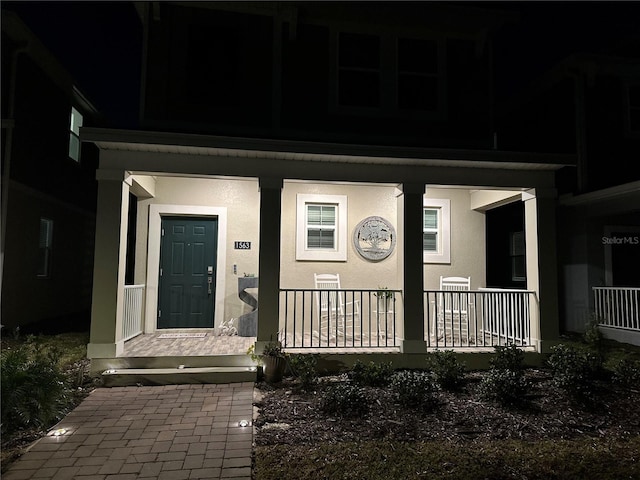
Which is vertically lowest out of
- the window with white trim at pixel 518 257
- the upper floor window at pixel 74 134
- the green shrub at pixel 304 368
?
the green shrub at pixel 304 368

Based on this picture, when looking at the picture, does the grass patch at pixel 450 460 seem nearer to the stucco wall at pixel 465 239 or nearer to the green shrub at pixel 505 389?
the green shrub at pixel 505 389

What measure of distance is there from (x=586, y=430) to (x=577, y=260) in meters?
5.38

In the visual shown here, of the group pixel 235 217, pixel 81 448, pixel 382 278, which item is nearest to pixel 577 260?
pixel 382 278

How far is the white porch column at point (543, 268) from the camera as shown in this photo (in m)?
6.21

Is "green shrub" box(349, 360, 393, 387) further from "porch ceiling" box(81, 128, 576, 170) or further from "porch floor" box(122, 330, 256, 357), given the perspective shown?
"porch ceiling" box(81, 128, 576, 170)

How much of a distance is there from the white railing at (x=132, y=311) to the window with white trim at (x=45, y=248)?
10.3 feet

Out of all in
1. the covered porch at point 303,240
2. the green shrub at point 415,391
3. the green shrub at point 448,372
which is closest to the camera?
the green shrub at point 415,391

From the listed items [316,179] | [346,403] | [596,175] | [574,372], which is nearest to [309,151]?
[316,179]

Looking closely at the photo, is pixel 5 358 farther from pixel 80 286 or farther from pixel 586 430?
pixel 80 286

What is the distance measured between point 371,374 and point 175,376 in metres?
2.54

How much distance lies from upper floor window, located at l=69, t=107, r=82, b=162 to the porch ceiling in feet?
17.9

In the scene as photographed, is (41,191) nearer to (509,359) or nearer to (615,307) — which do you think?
(509,359)

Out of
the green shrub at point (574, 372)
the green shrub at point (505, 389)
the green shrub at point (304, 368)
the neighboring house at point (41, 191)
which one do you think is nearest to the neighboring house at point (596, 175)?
the green shrub at point (574, 372)

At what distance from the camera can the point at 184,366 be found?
557cm
